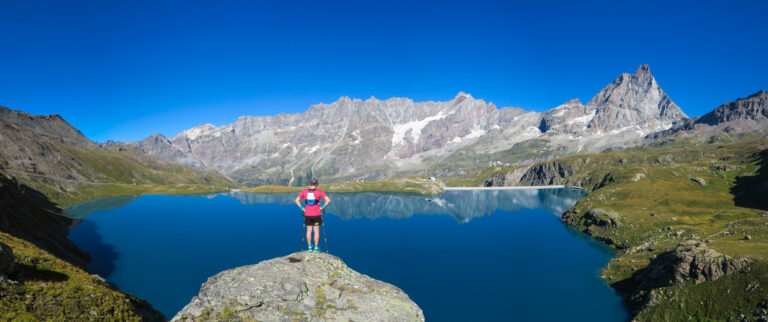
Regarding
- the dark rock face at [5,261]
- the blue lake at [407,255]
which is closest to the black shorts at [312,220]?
the dark rock face at [5,261]

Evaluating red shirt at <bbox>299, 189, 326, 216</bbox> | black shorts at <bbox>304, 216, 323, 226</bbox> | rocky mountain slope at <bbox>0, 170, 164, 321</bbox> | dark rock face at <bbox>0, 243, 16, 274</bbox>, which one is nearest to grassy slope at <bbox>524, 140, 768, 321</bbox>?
black shorts at <bbox>304, 216, 323, 226</bbox>

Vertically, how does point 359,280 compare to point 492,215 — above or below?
above

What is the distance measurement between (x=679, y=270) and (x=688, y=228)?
4519 cm

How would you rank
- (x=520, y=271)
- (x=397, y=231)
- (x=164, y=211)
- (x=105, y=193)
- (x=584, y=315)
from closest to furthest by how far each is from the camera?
1. (x=584, y=315)
2. (x=520, y=271)
3. (x=397, y=231)
4. (x=164, y=211)
5. (x=105, y=193)

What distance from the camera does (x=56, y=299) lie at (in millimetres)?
12297

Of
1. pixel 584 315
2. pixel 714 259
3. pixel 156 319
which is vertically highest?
pixel 156 319

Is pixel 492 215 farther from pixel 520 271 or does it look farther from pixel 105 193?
pixel 105 193

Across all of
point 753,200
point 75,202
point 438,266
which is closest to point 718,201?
point 753,200

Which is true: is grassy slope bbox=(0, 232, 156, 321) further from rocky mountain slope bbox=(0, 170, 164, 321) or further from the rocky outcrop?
the rocky outcrop

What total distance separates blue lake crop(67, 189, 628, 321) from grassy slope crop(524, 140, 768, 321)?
7.58 metres

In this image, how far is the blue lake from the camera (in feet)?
179

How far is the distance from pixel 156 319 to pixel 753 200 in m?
159

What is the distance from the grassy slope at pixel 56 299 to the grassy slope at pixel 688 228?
56.6 meters

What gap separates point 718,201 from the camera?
101438 mm
